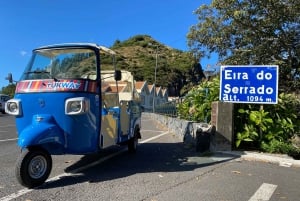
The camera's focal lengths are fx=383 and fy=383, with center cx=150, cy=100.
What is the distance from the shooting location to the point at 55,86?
672cm

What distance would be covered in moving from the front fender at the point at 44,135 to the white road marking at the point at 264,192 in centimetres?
331

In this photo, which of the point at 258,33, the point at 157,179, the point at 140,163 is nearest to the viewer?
the point at 157,179

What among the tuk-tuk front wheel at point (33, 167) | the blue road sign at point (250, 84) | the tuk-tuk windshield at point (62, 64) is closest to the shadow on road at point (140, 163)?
the tuk-tuk front wheel at point (33, 167)

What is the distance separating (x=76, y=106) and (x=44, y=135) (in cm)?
75

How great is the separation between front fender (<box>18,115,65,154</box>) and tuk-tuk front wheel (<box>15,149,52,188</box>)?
14 centimetres

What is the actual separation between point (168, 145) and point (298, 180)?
5.46m

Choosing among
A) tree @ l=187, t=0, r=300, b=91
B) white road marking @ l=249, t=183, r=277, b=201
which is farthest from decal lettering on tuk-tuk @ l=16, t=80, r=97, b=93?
tree @ l=187, t=0, r=300, b=91

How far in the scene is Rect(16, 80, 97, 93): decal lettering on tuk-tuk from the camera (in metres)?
6.70

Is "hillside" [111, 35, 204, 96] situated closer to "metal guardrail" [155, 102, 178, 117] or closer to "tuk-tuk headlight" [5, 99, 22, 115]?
"metal guardrail" [155, 102, 178, 117]

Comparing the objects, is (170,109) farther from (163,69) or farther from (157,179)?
(163,69)

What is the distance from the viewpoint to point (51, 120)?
21.7 ft

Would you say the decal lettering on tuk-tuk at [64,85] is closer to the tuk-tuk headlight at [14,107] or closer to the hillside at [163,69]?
the tuk-tuk headlight at [14,107]

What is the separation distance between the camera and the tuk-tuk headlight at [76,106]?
6.63 meters

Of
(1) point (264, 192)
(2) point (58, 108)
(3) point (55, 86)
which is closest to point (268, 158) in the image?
(1) point (264, 192)
